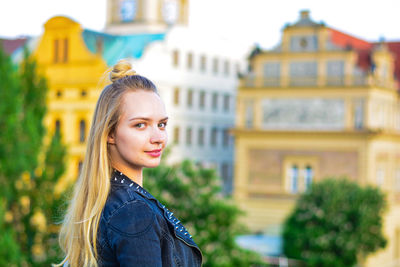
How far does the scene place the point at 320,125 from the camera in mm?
39312

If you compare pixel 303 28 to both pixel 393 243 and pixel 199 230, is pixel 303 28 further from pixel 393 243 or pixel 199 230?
pixel 199 230

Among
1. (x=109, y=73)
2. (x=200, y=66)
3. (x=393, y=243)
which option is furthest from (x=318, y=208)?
(x=109, y=73)

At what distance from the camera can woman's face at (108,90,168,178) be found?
2809 millimetres

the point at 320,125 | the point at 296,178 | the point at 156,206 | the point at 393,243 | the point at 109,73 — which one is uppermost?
the point at 109,73

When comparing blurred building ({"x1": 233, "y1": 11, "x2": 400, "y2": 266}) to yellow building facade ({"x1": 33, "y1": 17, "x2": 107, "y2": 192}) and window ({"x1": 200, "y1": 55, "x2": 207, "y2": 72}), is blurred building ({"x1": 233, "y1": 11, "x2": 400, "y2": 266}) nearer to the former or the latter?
window ({"x1": 200, "y1": 55, "x2": 207, "y2": 72})

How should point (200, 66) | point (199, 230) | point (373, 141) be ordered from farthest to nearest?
point (200, 66) → point (373, 141) → point (199, 230)

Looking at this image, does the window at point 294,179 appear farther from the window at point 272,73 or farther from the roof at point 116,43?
the roof at point 116,43

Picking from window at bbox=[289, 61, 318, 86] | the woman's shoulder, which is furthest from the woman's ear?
window at bbox=[289, 61, 318, 86]

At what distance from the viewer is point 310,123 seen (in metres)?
39.6

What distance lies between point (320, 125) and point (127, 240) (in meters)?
37.4

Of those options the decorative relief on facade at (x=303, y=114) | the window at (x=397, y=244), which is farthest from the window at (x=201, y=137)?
the window at (x=397, y=244)

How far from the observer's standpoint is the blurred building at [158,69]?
42.1 metres

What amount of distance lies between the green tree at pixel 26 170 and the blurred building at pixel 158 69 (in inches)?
303

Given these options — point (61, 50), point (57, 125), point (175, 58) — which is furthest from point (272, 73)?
point (57, 125)
